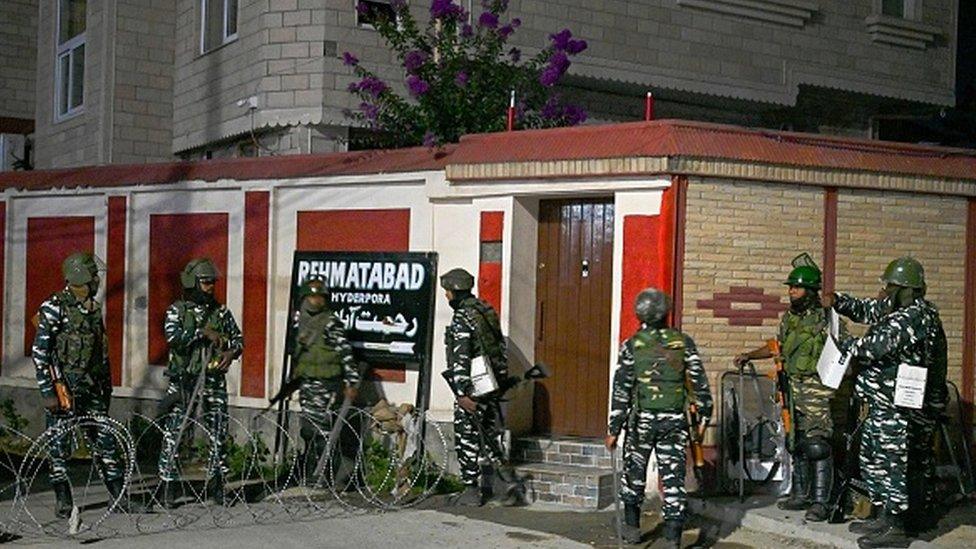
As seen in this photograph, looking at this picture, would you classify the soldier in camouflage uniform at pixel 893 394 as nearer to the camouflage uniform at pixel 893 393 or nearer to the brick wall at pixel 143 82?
the camouflage uniform at pixel 893 393

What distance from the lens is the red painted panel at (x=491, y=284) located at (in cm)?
1247

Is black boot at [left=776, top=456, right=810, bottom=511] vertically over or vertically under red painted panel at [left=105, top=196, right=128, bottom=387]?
under

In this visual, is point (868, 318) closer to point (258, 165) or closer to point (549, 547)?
point (549, 547)

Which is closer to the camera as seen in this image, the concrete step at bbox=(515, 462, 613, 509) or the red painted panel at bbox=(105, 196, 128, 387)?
the concrete step at bbox=(515, 462, 613, 509)

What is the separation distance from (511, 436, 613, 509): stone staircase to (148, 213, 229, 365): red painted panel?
13.4 ft

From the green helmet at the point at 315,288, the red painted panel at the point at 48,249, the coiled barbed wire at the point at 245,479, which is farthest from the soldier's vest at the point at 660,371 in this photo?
the red painted panel at the point at 48,249

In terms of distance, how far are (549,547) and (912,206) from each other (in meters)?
4.88

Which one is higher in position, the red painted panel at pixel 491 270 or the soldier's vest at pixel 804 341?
the red painted panel at pixel 491 270

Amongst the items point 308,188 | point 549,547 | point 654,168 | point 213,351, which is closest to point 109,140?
point 308,188

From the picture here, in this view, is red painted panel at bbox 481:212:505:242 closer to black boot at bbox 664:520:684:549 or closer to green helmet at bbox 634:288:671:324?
green helmet at bbox 634:288:671:324

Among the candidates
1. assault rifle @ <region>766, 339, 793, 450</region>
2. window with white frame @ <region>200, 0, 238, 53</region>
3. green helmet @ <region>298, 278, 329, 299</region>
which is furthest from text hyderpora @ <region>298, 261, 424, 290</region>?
window with white frame @ <region>200, 0, 238, 53</region>

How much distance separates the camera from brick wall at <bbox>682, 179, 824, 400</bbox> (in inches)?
452

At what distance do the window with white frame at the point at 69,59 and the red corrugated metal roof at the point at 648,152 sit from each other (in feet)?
25.0

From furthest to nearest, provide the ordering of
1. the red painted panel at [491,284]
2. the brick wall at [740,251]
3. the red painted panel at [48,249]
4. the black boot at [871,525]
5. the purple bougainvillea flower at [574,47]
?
the red painted panel at [48,249] < the purple bougainvillea flower at [574,47] < the red painted panel at [491,284] < the brick wall at [740,251] < the black boot at [871,525]
